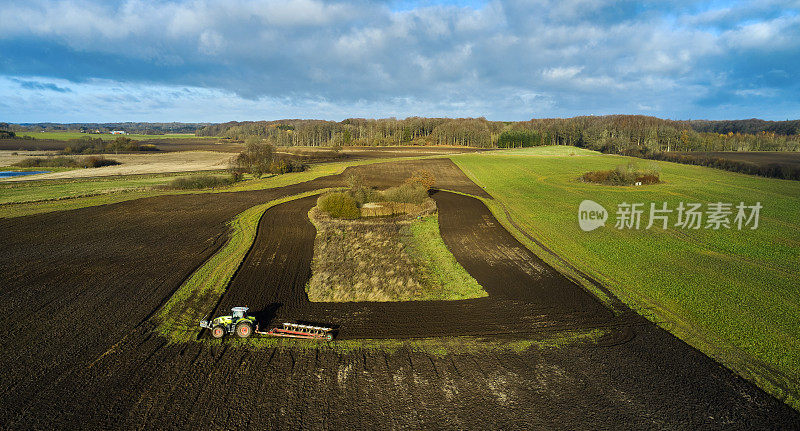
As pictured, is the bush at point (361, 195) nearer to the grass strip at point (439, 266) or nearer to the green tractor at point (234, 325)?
the grass strip at point (439, 266)

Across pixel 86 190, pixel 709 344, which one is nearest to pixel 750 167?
pixel 709 344

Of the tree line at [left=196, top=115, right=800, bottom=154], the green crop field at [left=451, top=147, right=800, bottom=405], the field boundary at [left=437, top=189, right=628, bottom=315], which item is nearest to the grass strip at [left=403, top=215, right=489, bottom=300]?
the field boundary at [left=437, top=189, right=628, bottom=315]

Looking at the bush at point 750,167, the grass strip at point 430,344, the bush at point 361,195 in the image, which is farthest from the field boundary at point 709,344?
the bush at point 750,167
